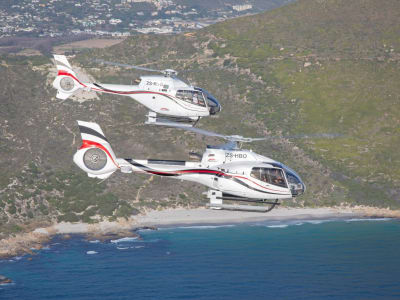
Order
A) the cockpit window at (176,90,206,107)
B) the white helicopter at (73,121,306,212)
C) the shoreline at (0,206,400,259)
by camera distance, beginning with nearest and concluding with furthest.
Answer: the white helicopter at (73,121,306,212) → the cockpit window at (176,90,206,107) → the shoreline at (0,206,400,259)

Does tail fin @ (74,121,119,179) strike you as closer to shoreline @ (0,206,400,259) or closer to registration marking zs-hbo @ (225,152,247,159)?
registration marking zs-hbo @ (225,152,247,159)

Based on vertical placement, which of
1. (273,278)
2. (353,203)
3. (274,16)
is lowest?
(273,278)

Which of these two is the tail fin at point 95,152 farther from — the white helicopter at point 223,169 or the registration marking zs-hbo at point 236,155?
the registration marking zs-hbo at point 236,155

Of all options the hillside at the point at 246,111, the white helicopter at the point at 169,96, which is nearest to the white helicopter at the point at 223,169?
the white helicopter at the point at 169,96

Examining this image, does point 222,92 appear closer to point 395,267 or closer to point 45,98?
point 45,98

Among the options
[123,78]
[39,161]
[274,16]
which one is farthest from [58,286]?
[274,16]

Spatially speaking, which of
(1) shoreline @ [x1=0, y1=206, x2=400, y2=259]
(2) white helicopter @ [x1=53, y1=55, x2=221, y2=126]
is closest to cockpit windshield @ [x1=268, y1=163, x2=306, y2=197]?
(2) white helicopter @ [x1=53, y1=55, x2=221, y2=126]

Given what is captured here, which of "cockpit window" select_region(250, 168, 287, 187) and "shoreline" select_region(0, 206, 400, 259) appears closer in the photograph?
"cockpit window" select_region(250, 168, 287, 187)
